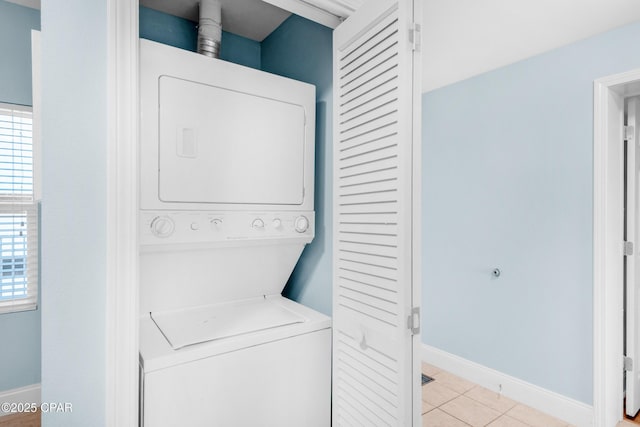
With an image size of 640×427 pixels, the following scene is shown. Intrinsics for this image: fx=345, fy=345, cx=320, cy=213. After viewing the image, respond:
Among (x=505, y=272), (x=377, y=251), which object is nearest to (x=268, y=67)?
(x=377, y=251)

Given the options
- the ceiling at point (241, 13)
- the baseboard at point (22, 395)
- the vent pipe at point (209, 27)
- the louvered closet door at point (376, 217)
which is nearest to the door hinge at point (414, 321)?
the louvered closet door at point (376, 217)

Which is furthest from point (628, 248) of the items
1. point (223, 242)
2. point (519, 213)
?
point (223, 242)

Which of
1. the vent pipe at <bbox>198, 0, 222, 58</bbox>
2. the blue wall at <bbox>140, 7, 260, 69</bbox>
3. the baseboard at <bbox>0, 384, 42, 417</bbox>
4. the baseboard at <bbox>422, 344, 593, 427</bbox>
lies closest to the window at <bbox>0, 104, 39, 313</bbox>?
the baseboard at <bbox>0, 384, 42, 417</bbox>

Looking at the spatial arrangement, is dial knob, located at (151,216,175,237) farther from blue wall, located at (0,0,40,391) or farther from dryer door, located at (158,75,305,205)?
blue wall, located at (0,0,40,391)

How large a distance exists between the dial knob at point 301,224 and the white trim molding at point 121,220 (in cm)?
76

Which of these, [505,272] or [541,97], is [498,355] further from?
[541,97]

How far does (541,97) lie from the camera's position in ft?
8.06

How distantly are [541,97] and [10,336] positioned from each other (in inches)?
155

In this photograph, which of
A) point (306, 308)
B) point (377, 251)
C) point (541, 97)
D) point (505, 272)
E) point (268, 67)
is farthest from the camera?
point (505, 272)

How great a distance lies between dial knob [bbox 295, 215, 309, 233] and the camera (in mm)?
1703

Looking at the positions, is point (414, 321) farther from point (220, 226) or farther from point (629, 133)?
point (629, 133)

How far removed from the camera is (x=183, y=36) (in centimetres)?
191

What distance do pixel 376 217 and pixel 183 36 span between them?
4.98ft

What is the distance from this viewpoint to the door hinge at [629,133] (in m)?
2.40
